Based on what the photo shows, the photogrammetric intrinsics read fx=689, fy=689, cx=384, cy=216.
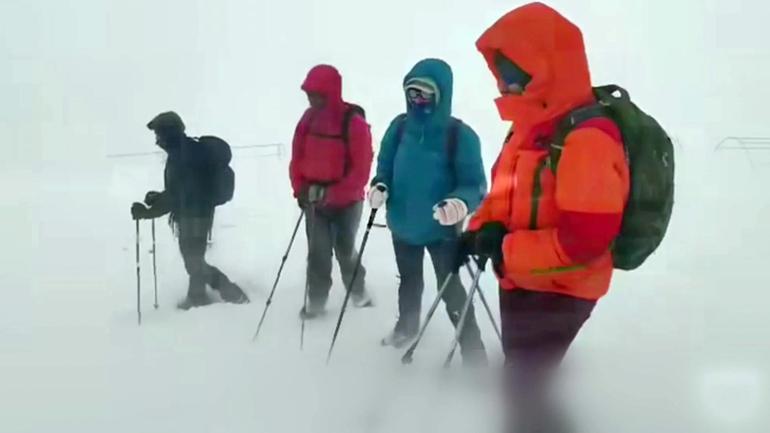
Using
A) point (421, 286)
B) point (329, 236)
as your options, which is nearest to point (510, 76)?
point (421, 286)

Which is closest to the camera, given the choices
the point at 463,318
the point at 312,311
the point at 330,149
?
the point at 463,318

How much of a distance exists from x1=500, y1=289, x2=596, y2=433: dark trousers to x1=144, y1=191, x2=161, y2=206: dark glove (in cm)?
85

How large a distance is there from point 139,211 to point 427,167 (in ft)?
2.16

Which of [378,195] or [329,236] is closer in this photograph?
[378,195]

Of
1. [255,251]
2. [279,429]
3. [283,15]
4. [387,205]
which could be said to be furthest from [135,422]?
[283,15]

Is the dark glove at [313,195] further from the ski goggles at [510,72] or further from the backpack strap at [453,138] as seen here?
the ski goggles at [510,72]

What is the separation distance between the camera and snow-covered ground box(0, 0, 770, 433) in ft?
3.32

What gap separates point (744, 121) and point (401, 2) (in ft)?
2.15

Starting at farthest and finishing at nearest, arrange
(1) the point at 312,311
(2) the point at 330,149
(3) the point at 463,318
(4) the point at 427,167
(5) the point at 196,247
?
(5) the point at 196,247
(2) the point at 330,149
(1) the point at 312,311
(4) the point at 427,167
(3) the point at 463,318

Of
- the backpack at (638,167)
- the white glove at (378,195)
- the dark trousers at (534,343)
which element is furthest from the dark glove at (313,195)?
the backpack at (638,167)

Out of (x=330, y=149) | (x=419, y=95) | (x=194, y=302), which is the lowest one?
(x=194, y=302)

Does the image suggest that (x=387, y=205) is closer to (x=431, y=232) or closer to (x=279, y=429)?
(x=431, y=232)

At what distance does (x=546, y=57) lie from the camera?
798mm

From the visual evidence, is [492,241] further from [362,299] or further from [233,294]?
[233,294]
